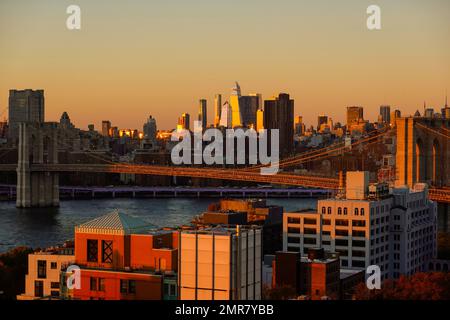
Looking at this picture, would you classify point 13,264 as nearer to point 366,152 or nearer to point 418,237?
point 418,237

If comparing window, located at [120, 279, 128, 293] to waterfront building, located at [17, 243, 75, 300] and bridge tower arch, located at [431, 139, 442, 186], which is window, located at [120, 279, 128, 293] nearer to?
waterfront building, located at [17, 243, 75, 300]

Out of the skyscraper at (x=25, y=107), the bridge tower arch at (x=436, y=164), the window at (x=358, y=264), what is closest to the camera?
the window at (x=358, y=264)

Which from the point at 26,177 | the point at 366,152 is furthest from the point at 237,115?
the point at 26,177

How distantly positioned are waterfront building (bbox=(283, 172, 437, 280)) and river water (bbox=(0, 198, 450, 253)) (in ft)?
12.3

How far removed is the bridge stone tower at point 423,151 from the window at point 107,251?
30.5 ft

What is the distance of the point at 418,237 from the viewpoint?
14289 mm

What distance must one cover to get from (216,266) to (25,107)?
31.3m

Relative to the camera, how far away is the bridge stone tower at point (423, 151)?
58.2 feet

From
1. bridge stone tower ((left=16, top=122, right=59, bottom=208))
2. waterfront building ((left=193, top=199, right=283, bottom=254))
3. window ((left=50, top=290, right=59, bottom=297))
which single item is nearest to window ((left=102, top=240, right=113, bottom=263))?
window ((left=50, top=290, right=59, bottom=297))

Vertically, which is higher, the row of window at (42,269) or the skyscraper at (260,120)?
the skyscraper at (260,120)

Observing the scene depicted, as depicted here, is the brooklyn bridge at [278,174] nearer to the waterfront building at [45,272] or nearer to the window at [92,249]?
the waterfront building at [45,272]

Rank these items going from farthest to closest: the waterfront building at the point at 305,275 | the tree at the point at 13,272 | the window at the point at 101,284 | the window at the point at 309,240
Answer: the window at the point at 309,240 < the tree at the point at 13,272 < the waterfront building at the point at 305,275 < the window at the point at 101,284

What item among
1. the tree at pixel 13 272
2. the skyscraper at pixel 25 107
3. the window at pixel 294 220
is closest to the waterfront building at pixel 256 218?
the window at pixel 294 220

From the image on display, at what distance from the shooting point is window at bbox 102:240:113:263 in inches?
345
